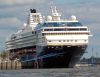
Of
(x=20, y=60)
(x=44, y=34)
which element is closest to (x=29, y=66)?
(x=20, y=60)

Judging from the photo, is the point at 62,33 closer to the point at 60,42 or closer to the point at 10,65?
the point at 60,42

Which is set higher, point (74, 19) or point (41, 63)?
point (74, 19)

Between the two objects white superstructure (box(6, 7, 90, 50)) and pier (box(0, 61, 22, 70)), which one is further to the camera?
pier (box(0, 61, 22, 70))

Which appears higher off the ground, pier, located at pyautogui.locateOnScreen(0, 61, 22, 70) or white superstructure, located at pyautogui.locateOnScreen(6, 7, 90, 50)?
white superstructure, located at pyautogui.locateOnScreen(6, 7, 90, 50)

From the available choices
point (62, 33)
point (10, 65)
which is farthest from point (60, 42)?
point (10, 65)

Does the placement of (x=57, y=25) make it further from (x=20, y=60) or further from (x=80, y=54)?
(x=20, y=60)

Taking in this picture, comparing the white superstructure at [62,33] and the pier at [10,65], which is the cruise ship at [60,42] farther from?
the pier at [10,65]

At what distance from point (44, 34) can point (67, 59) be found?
29.8ft

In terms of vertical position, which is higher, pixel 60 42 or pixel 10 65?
pixel 60 42

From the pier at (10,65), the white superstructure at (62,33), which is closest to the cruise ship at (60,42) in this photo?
the white superstructure at (62,33)

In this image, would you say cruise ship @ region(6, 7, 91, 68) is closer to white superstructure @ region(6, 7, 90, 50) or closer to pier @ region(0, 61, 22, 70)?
white superstructure @ region(6, 7, 90, 50)

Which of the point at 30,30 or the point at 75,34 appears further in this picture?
the point at 30,30

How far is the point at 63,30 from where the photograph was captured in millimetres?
164125

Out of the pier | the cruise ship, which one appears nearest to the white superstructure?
the cruise ship
